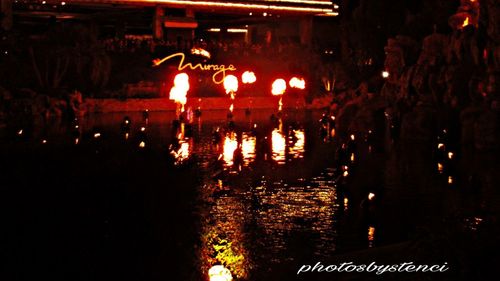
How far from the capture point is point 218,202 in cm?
1759

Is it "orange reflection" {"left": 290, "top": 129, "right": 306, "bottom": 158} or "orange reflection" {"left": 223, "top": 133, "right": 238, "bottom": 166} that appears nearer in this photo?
"orange reflection" {"left": 223, "top": 133, "right": 238, "bottom": 166}

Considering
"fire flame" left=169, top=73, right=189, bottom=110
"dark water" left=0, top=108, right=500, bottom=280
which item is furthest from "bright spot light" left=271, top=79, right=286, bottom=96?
"dark water" left=0, top=108, right=500, bottom=280

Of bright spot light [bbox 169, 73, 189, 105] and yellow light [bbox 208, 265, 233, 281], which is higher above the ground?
bright spot light [bbox 169, 73, 189, 105]

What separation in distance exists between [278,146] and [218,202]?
1118 centimetres

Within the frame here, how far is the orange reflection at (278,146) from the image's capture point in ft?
82.3

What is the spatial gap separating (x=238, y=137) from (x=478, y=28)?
12.4m

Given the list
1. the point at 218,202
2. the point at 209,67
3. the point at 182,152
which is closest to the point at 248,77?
the point at 209,67

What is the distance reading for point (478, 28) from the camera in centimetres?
2917

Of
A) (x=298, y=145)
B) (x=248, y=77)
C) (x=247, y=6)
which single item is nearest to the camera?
(x=298, y=145)

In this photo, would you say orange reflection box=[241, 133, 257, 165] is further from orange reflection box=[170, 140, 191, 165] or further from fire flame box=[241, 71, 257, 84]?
fire flame box=[241, 71, 257, 84]

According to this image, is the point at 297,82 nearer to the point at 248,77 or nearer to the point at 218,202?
the point at 248,77

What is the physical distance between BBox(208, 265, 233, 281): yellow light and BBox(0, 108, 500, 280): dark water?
38 cm

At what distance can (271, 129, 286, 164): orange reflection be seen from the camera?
2509 centimetres

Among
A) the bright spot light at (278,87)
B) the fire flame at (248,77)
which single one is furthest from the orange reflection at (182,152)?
the fire flame at (248,77)
